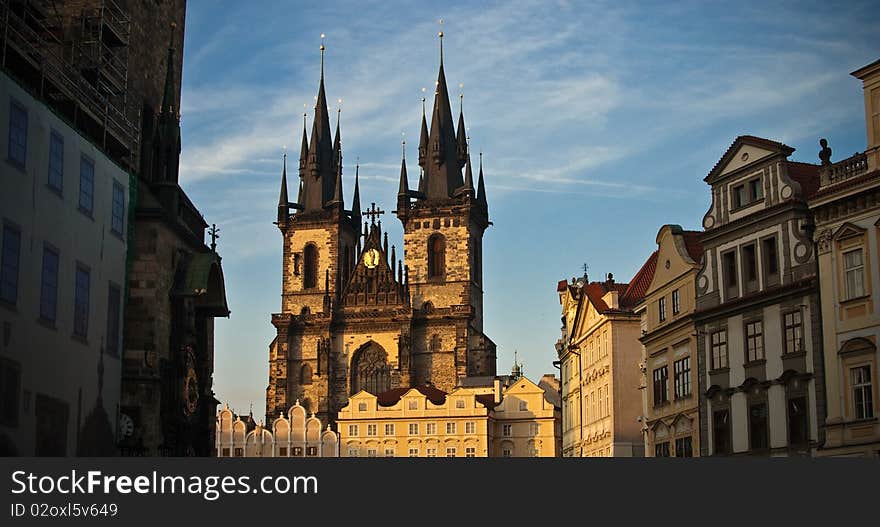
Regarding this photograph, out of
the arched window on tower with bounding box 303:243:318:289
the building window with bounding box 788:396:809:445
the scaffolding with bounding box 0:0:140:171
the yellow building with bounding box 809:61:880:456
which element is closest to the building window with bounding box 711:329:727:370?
the building window with bounding box 788:396:809:445

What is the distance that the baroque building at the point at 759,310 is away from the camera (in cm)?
3591

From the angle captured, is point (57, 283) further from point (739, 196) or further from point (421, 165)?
point (421, 165)

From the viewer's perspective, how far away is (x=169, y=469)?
62.1ft

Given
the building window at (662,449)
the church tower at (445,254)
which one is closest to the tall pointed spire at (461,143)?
the church tower at (445,254)

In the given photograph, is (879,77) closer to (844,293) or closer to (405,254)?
(844,293)

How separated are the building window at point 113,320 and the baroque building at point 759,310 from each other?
16505mm

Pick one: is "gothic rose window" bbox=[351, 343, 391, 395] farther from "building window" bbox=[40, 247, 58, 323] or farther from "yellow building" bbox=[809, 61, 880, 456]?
"building window" bbox=[40, 247, 58, 323]

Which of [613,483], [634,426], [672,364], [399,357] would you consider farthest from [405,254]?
[613,483]

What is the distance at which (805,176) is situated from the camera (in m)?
38.3

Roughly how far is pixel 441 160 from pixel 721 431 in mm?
69671

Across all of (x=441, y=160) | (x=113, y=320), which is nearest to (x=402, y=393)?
(x=441, y=160)

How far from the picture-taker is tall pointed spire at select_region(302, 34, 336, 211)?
10962 cm

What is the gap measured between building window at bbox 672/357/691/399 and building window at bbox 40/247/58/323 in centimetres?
1919

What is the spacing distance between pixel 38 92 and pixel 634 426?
26.0 m
